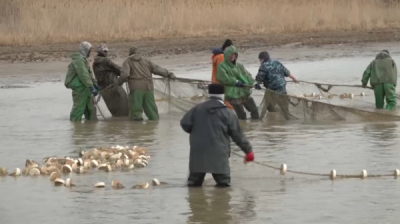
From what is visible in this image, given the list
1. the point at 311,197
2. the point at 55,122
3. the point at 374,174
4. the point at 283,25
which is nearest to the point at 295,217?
the point at 311,197

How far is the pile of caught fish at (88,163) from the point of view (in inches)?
510

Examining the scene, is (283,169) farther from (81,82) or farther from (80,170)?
(81,82)

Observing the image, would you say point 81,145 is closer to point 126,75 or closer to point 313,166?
point 126,75

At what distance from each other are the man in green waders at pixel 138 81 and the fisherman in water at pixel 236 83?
4.25 feet

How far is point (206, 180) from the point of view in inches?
475

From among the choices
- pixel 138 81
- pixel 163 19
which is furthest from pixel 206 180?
pixel 163 19

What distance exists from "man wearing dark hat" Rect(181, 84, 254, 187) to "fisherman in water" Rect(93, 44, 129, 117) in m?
6.82

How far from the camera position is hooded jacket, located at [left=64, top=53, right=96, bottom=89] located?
1762 cm

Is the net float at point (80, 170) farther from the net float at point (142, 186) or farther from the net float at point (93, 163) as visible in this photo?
the net float at point (142, 186)

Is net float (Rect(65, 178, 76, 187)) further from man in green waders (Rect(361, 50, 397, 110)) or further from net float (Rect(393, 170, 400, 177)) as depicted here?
man in green waders (Rect(361, 50, 397, 110))

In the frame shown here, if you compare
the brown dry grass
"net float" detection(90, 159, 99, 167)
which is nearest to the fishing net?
"net float" detection(90, 159, 99, 167)

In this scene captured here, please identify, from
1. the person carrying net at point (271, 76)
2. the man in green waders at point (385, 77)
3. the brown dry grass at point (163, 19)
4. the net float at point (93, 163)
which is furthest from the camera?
the brown dry grass at point (163, 19)

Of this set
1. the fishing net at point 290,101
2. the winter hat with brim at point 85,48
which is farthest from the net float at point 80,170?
the fishing net at point 290,101

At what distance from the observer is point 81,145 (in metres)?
15.5
